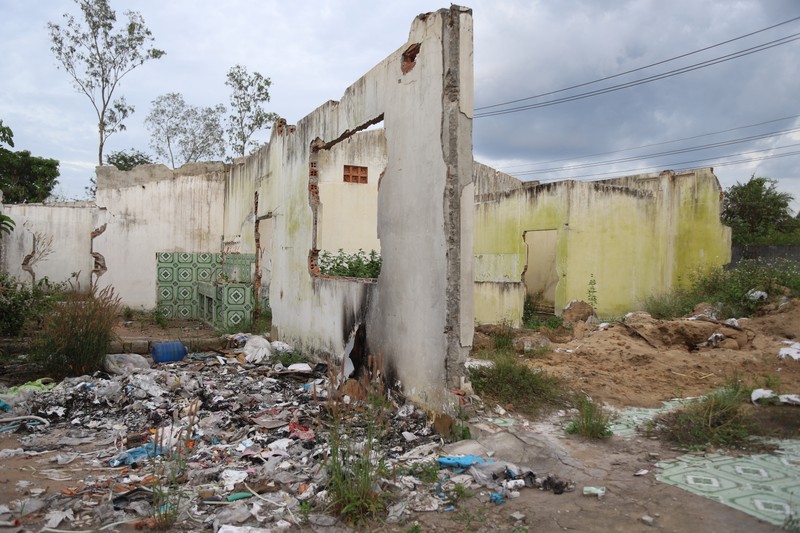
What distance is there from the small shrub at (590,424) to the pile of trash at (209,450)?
0.81 m

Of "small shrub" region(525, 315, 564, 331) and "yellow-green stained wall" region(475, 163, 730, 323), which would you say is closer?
"small shrub" region(525, 315, 564, 331)

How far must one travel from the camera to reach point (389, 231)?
5461 mm

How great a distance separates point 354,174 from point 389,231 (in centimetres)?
800

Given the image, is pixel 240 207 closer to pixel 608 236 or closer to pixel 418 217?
pixel 608 236

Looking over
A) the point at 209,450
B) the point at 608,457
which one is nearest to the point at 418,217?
the point at 608,457

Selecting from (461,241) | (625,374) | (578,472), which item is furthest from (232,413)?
(625,374)

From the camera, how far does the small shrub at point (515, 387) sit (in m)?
4.79

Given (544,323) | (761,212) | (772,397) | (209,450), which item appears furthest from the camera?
(761,212)

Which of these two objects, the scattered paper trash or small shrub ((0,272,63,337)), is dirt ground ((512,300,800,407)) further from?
small shrub ((0,272,63,337))

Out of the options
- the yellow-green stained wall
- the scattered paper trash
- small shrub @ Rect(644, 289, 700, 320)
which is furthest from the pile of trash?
small shrub @ Rect(644, 289, 700, 320)

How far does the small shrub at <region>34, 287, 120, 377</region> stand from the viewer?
6312mm

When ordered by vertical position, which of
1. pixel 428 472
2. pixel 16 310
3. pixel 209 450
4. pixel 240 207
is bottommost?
pixel 209 450

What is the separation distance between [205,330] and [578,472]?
8329mm

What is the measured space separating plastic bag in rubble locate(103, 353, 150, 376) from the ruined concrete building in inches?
80.3
